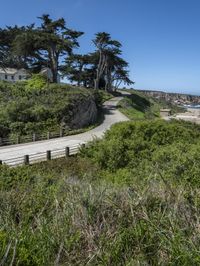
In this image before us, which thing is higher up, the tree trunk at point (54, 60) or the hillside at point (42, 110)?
the tree trunk at point (54, 60)

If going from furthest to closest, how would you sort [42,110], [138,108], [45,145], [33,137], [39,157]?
[138,108] → [42,110] → [33,137] → [45,145] → [39,157]

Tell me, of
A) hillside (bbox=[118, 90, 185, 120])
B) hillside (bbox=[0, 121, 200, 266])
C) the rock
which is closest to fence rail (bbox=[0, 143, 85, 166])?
the rock

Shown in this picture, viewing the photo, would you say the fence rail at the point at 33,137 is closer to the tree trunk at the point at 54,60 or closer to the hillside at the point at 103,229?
the tree trunk at the point at 54,60

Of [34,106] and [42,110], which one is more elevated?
[34,106]

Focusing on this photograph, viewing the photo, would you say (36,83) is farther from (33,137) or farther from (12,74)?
(12,74)

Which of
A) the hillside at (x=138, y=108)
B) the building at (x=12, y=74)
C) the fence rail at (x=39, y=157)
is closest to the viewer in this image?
the fence rail at (x=39, y=157)

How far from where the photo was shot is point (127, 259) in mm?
2906

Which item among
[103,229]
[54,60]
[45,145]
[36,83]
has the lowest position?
[45,145]

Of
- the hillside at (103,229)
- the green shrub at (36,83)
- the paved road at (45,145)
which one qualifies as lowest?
the paved road at (45,145)

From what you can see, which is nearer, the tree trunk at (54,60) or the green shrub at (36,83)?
the green shrub at (36,83)

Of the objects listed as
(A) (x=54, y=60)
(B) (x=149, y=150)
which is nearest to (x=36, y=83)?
(A) (x=54, y=60)

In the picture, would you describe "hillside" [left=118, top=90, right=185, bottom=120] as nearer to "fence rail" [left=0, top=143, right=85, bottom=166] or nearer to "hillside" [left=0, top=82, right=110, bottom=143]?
"hillside" [left=0, top=82, right=110, bottom=143]

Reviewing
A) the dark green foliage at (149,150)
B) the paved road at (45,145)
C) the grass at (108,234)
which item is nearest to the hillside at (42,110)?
the paved road at (45,145)

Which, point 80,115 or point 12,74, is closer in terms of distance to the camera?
point 80,115
